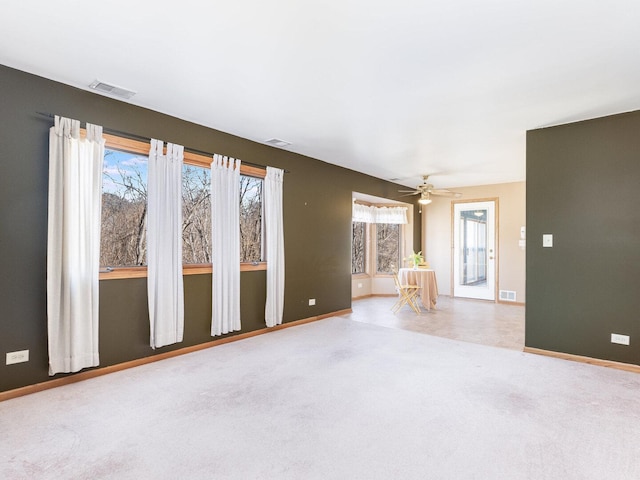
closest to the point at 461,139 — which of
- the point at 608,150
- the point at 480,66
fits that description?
the point at 608,150

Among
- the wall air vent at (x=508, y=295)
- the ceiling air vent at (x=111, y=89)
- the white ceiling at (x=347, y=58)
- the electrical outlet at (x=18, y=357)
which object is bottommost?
the wall air vent at (x=508, y=295)

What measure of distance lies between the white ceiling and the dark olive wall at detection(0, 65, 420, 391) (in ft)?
0.64

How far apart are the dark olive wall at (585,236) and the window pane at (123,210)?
417 centimetres

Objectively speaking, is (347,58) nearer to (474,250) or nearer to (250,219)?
(250,219)

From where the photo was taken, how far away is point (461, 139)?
439 cm

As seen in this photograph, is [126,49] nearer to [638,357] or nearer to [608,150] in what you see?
[608,150]

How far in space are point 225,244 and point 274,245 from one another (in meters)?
0.77

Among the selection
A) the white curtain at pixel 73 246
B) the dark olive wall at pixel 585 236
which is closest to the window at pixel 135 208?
the white curtain at pixel 73 246

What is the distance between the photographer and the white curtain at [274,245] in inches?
181

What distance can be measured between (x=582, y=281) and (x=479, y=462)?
8.67 feet

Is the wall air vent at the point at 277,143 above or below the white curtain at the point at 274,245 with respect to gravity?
above

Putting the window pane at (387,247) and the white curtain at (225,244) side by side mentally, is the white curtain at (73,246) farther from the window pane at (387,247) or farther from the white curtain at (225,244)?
the window pane at (387,247)

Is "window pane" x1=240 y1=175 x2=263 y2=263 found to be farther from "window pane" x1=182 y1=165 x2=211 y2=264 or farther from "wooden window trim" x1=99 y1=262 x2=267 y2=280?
"window pane" x1=182 y1=165 x2=211 y2=264

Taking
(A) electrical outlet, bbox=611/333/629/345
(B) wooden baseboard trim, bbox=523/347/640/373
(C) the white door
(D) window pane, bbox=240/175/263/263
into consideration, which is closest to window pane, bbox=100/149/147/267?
(D) window pane, bbox=240/175/263/263
